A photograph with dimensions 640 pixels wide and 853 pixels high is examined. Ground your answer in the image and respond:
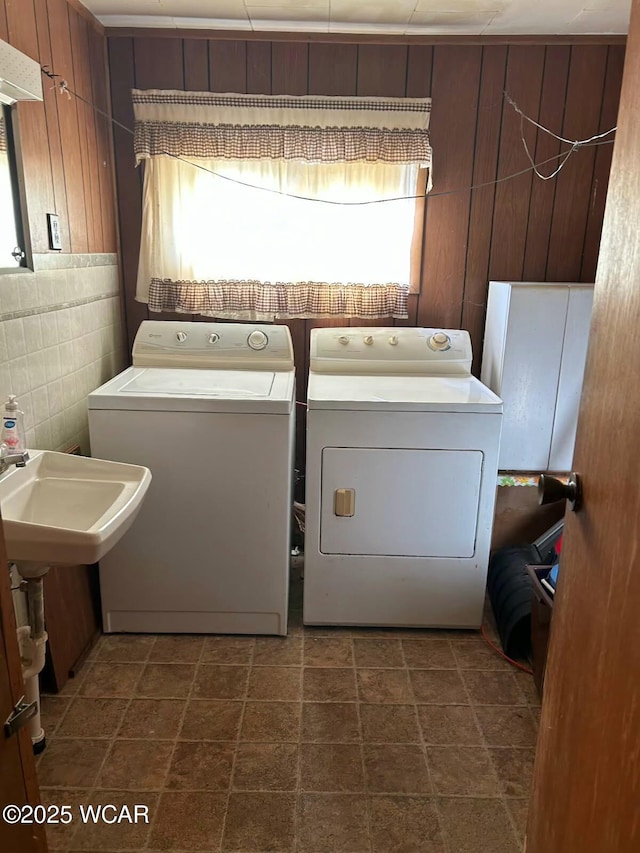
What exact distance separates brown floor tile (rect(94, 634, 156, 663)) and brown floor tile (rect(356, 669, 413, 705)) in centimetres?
80

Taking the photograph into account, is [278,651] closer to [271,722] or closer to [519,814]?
[271,722]

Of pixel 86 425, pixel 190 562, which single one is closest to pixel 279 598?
pixel 190 562

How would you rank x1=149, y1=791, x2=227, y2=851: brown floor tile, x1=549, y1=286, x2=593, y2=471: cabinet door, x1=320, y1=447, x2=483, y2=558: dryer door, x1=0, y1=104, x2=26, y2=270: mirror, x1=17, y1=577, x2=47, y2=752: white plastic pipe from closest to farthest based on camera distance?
x1=149, y1=791, x2=227, y2=851: brown floor tile, x1=17, y1=577, x2=47, y2=752: white plastic pipe, x1=0, y1=104, x2=26, y2=270: mirror, x1=320, y1=447, x2=483, y2=558: dryer door, x1=549, y1=286, x2=593, y2=471: cabinet door

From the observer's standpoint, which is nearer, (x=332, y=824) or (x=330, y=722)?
(x=332, y=824)

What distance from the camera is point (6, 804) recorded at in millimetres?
923

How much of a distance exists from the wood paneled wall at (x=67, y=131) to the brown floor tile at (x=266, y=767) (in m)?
1.73

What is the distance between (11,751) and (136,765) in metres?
0.98

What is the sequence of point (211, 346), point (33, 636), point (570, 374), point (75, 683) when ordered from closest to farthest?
point (33, 636), point (75, 683), point (570, 374), point (211, 346)

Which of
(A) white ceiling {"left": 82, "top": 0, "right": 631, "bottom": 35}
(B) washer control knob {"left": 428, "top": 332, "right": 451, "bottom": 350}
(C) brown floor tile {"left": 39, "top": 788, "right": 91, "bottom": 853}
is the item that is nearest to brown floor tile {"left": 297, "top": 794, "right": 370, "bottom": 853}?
(C) brown floor tile {"left": 39, "top": 788, "right": 91, "bottom": 853}

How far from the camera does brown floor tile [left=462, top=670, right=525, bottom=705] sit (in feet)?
6.89

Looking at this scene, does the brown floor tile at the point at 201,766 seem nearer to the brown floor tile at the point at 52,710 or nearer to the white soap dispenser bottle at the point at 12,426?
the brown floor tile at the point at 52,710

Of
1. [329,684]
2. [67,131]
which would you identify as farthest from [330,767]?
[67,131]

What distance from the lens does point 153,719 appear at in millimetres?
1981

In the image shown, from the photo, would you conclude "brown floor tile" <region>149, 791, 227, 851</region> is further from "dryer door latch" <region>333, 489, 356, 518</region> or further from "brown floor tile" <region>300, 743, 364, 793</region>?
"dryer door latch" <region>333, 489, 356, 518</region>
